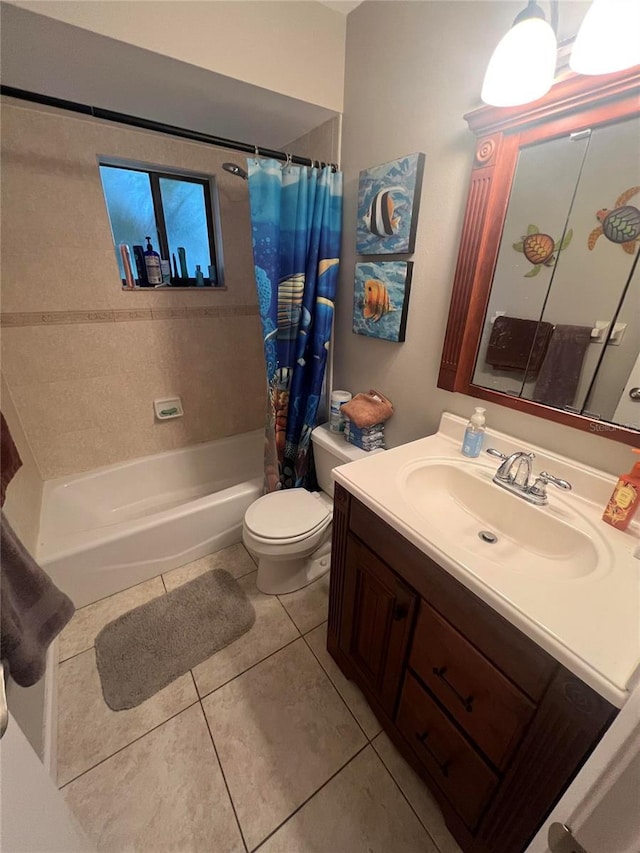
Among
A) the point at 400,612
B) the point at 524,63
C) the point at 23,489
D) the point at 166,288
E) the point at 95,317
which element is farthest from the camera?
the point at 166,288

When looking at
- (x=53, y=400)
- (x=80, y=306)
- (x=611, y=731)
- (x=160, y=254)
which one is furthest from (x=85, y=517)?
(x=611, y=731)

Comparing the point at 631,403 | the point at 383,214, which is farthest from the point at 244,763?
the point at 383,214

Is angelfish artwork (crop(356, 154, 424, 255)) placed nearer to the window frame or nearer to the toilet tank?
the toilet tank

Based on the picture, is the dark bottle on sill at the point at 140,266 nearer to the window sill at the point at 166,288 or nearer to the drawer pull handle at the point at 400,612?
the window sill at the point at 166,288

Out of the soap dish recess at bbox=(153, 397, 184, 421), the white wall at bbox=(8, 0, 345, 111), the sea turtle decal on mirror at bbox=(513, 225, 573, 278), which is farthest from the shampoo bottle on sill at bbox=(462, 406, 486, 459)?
the soap dish recess at bbox=(153, 397, 184, 421)

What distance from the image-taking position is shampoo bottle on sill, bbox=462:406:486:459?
3.59ft

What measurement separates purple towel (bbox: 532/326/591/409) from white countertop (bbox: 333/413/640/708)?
0.17 metres

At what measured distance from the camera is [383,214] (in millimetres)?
1288

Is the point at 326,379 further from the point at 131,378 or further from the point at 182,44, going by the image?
the point at 182,44

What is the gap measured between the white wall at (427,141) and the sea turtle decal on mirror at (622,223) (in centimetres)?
40

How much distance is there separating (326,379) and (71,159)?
5.01ft

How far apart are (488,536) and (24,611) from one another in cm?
110

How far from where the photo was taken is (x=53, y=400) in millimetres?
1758

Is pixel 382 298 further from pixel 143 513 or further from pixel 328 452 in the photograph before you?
pixel 143 513
